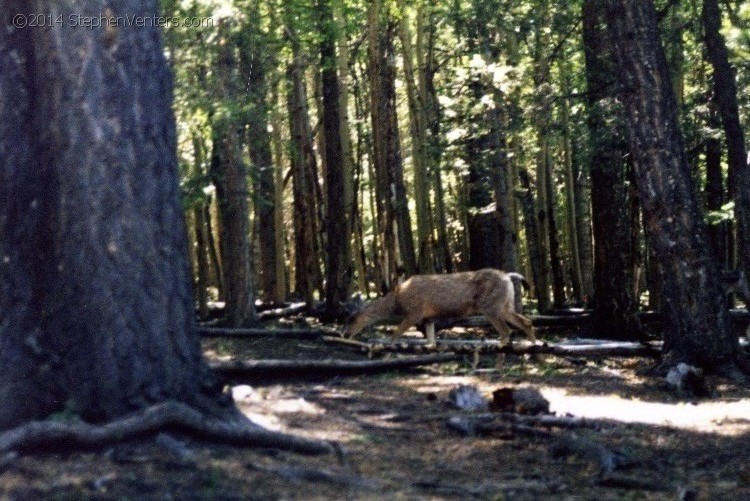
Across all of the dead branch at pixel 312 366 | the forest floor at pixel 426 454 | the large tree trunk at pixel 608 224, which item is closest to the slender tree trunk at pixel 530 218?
the large tree trunk at pixel 608 224

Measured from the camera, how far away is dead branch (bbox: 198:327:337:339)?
59.5ft

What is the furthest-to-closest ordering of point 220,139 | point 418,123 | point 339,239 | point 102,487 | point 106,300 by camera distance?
point 418,123 < point 339,239 < point 220,139 < point 106,300 < point 102,487

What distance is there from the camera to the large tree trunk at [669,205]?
1449cm

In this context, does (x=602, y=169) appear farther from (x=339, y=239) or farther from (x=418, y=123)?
(x=418, y=123)

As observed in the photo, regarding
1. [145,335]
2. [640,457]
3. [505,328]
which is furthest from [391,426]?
[505,328]

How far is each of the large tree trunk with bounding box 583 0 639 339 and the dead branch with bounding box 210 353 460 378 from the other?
5.02 meters

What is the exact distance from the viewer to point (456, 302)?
1891 centimetres

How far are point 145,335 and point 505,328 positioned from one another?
37.4ft

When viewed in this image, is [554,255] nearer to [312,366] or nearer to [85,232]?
[312,366]

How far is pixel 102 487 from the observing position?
6695mm

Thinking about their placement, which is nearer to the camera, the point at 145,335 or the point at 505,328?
the point at 145,335

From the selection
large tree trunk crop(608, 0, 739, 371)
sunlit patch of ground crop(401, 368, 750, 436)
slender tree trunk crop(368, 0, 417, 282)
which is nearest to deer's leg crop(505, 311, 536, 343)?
large tree trunk crop(608, 0, 739, 371)

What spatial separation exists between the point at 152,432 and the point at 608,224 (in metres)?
13.2

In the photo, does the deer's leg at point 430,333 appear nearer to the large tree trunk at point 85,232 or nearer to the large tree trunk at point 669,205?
the large tree trunk at point 669,205
